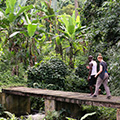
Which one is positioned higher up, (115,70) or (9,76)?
(115,70)

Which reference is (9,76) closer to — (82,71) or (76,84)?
(76,84)

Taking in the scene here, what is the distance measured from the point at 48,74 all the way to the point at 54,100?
3748mm

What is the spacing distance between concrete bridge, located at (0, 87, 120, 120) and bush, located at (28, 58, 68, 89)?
1467 mm

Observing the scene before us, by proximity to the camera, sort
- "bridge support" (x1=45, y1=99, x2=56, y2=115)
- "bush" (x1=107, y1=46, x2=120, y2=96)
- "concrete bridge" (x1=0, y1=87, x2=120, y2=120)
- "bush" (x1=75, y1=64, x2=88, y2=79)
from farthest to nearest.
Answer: "bush" (x1=75, y1=64, x2=88, y2=79), "bridge support" (x1=45, y1=99, x2=56, y2=115), "bush" (x1=107, y1=46, x2=120, y2=96), "concrete bridge" (x1=0, y1=87, x2=120, y2=120)

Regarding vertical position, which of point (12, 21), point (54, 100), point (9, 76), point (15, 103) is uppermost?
point (12, 21)

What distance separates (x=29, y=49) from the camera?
10430mm

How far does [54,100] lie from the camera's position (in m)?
6.33

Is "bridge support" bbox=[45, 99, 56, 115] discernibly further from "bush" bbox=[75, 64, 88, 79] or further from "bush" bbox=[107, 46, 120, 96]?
"bush" bbox=[75, 64, 88, 79]

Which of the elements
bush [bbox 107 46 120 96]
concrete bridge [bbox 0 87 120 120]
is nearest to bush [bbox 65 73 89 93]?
concrete bridge [bbox 0 87 120 120]

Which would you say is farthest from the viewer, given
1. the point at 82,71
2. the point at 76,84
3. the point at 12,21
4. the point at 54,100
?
the point at 82,71

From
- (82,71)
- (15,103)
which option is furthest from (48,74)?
(15,103)

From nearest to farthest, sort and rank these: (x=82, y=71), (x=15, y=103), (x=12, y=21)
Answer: (x=15, y=103) < (x=12, y=21) < (x=82, y=71)

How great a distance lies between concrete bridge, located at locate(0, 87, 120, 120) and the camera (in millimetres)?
5320

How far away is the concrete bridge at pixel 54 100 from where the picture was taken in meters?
5.32
